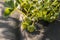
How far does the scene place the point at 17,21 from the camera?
6.82 ft

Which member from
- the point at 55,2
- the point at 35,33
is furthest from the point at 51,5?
the point at 35,33

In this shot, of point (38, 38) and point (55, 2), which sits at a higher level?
point (55, 2)

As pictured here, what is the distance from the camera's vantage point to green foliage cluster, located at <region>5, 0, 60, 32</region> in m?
2.00

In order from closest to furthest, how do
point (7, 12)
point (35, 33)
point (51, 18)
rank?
1. point (7, 12)
2. point (35, 33)
3. point (51, 18)

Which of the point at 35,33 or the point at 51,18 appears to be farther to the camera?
the point at 51,18

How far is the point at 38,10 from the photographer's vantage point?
2.01 metres

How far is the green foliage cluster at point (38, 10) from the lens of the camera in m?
2.00

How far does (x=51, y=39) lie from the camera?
6.04 ft

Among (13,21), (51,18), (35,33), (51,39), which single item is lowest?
(51,39)

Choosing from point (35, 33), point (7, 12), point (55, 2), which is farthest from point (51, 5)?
point (7, 12)

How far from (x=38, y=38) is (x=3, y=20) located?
1.75ft

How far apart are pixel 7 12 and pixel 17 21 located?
0.35 m

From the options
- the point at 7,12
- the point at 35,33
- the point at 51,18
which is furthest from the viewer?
the point at 51,18

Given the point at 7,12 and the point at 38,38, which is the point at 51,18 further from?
the point at 7,12
